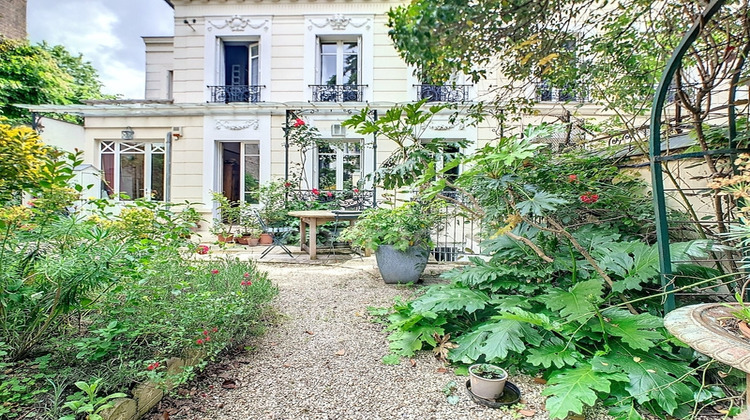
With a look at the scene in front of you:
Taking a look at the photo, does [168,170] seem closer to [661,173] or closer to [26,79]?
[26,79]

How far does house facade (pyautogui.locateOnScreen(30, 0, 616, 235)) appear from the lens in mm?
8023

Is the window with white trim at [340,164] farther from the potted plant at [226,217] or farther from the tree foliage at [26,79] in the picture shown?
the tree foliage at [26,79]

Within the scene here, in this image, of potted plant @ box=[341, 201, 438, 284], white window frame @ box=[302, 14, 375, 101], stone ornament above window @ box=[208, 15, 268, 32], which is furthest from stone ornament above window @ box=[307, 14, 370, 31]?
potted plant @ box=[341, 201, 438, 284]

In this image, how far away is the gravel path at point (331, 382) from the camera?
1607 millimetres

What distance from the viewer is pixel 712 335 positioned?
1.05m

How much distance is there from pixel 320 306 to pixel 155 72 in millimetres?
9937

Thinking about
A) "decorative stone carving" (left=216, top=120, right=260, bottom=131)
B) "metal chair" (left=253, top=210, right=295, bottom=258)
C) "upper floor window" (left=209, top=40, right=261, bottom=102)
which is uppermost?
"upper floor window" (left=209, top=40, right=261, bottom=102)

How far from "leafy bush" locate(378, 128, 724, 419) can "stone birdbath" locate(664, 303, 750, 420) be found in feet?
1.30

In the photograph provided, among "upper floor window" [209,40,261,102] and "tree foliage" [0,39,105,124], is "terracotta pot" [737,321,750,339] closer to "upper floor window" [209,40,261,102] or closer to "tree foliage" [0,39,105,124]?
"upper floor window" [209,40,261,102]

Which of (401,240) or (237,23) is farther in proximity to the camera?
(237,23)

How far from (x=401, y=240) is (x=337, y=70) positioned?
626cm

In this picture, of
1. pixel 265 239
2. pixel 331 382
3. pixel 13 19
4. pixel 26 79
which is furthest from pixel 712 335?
pixel 13 19

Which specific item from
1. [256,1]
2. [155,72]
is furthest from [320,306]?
[155,72]

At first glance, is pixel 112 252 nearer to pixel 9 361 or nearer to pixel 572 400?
pixel 9 361
